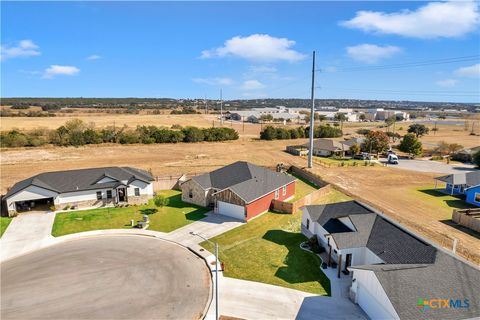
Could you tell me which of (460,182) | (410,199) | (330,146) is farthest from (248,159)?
(460,182)

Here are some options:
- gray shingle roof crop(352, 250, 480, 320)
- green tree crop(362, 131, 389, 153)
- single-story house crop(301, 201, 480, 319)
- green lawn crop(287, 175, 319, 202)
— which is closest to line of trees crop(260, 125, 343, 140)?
green tree crop(362, 131, 389, 153)

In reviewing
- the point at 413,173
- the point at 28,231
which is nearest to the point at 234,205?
the point at 28,231

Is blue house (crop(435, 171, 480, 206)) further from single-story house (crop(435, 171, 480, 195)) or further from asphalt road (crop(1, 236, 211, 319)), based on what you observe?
asphalt road (crop(1, 236, 211, 319))

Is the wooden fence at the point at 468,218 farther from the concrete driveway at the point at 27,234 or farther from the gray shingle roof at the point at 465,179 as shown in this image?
the concrete driveway at the point at 27,234

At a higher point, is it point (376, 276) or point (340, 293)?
point (376, 276)

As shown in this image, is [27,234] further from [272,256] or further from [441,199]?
[441,199]

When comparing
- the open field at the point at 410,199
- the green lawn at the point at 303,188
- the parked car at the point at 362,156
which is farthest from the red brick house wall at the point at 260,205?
the parked car at the point at 362,156

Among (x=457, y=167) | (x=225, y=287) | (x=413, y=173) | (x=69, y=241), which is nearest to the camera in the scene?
(x=225, y=287)

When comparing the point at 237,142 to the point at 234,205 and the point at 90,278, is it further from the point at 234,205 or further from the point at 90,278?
the point at 90,278
